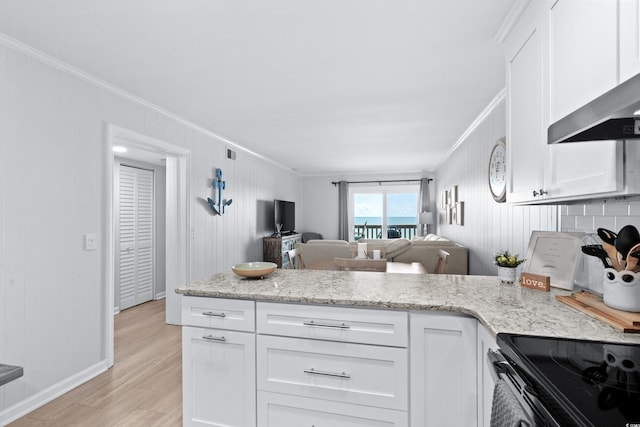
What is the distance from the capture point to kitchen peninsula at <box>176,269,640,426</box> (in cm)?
139

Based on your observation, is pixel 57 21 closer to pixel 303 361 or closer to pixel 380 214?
pixel 303 361

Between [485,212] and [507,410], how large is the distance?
3.05 m

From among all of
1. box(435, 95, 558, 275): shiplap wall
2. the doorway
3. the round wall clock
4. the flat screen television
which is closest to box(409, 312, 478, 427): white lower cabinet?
box(435, 95, 558, 275): shiplap wall

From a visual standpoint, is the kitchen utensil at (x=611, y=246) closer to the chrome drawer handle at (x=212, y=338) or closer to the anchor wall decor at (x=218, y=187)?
the chrome drawer handle at (x=212, y=338)

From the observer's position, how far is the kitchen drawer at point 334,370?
146 centimetres

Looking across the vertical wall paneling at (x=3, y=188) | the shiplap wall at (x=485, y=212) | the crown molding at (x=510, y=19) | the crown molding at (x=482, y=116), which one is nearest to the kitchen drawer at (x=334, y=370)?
the shiplap wall at (x=485, y=212)

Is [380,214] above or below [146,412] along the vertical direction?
above

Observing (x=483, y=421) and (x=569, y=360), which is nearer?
(x=569, y=360)

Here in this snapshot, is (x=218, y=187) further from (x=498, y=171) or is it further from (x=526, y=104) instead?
(x=526, y=104)

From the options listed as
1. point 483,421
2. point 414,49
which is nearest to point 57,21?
point 414,49

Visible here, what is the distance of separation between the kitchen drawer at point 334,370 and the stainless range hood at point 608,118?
109cm

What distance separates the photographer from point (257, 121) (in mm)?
3848

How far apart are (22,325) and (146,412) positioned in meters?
1.03

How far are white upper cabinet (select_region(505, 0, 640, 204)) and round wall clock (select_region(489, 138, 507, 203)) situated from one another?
117 cm
